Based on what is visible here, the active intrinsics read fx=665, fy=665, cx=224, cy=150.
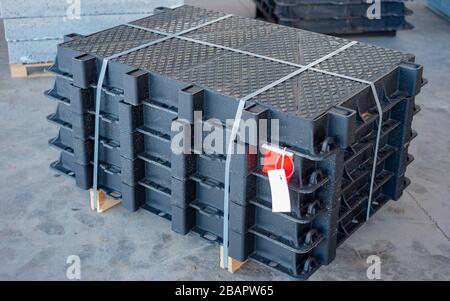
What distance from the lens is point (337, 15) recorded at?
725cm

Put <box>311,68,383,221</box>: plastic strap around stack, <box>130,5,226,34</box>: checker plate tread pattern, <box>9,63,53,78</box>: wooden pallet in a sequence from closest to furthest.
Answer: <box>311,68,383,221</box>: plastic strap around stack < <box>130,5,226,34</box>: checker plate tread pattern < <box>9,63,53,78</box>: wooden pallet

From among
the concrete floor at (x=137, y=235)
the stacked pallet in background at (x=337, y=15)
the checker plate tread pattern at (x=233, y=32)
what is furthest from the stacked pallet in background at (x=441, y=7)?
the checker plate tread pattern at (x=233, y=32)

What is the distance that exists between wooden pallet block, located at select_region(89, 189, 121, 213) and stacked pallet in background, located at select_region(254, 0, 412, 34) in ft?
11.8

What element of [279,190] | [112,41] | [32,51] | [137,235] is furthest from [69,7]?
[279,190]

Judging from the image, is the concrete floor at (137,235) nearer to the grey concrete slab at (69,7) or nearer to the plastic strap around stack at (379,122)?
the plastic strap around stack at (379,122)

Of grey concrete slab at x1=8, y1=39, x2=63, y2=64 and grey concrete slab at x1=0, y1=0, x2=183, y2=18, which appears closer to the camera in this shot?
grey concrete slab at x1=0, y1=0, x2=183, y2=18

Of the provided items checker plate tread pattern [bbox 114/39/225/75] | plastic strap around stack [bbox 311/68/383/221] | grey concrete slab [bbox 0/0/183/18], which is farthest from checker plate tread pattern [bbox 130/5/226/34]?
grey concrete slab [bbox 0/0/183/18]

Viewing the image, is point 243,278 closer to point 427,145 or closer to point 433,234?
point 433,234

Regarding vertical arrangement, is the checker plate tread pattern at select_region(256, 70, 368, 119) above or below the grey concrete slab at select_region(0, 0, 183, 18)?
below

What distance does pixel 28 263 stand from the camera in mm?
3656

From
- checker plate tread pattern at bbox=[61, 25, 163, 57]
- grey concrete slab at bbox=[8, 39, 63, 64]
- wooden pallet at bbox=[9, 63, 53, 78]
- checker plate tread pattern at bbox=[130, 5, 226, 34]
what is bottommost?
wooden pallet at bbox=[9, 63, 53, 78]

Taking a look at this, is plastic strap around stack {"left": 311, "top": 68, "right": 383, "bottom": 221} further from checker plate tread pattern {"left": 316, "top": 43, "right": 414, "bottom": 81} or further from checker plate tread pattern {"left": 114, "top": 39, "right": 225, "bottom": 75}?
checker plate tread pattern {"left": 114, "top": 39, "right": 225, "bottom": 75}

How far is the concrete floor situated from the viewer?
3.64m

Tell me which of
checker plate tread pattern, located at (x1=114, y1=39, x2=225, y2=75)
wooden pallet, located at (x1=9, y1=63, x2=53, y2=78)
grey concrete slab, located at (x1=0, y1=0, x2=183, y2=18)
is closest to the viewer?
checker plate tread pattern, located at (x1=114, y1=39, x2=225, y2=75)
